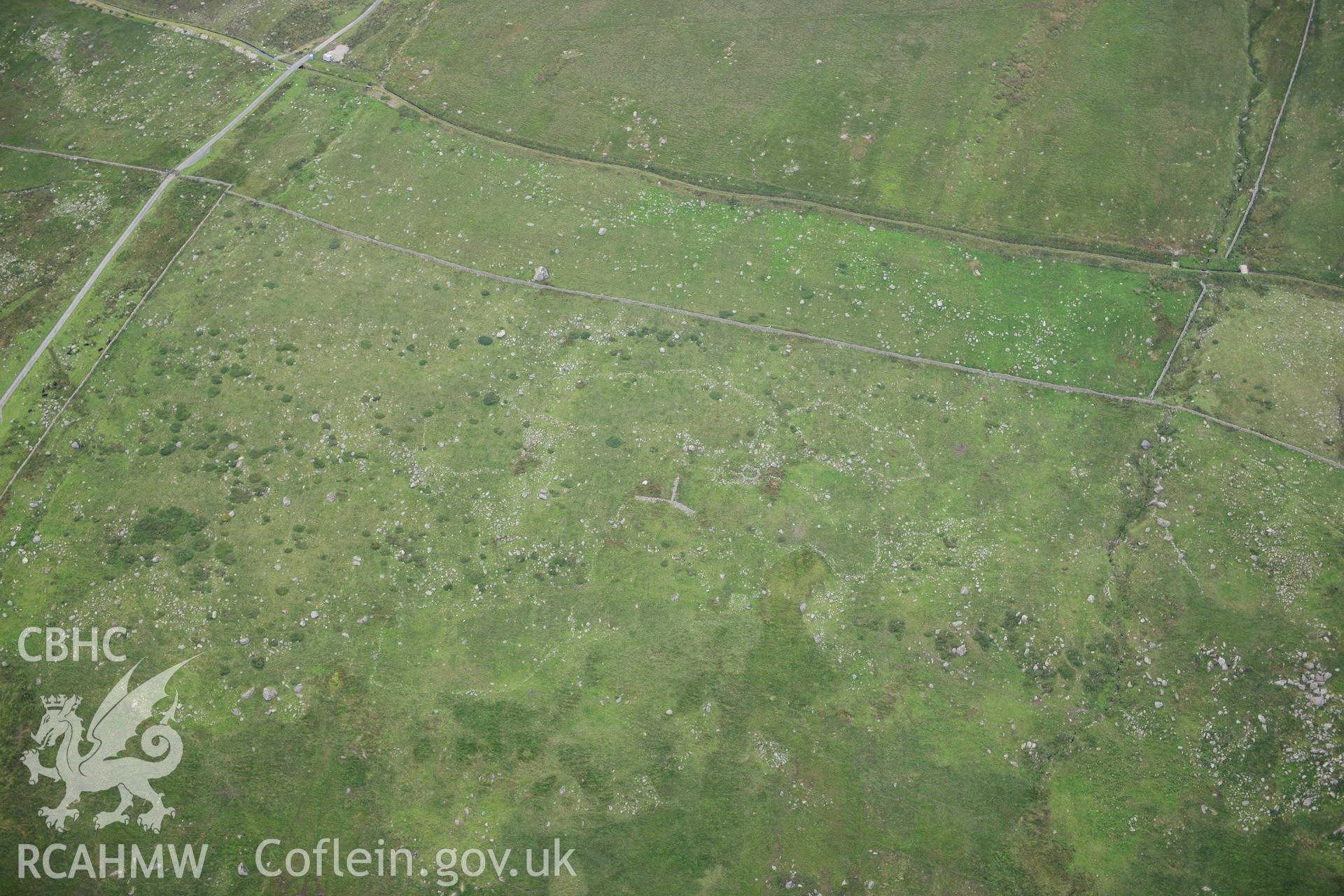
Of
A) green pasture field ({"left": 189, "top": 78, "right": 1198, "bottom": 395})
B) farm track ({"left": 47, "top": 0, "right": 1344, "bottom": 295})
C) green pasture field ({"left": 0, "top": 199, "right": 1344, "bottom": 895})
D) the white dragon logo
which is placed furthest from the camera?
farm track ({"left": 47, "top": 0, "right": 1344, "bottom": 295})

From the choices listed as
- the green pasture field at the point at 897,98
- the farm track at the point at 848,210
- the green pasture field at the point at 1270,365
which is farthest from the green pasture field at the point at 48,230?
the green pasture field at the point at 1270,365

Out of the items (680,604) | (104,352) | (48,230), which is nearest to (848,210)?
(680,604)

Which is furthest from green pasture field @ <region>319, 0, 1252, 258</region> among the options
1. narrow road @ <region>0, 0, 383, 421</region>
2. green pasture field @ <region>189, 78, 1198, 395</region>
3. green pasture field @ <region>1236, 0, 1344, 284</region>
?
narrow road @ <region>0, 0, 383, 421</region>

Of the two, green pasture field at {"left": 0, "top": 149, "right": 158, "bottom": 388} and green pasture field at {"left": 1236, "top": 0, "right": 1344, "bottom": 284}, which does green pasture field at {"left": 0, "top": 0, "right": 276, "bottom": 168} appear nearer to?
green pasture field at {"left": 0, "top": 149, "right": 158, "bottom": 388}

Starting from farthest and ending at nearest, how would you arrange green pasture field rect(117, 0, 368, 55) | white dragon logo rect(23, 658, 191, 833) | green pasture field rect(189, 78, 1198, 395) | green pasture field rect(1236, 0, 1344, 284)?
green pasture field rect(117, 0, 368, 55) → green pasture field rect(1236, 0, 1344, 284) → green pasture field rect(189, 78, 1198, 395) → white dragon logo rect(23, 658, 191, 833)

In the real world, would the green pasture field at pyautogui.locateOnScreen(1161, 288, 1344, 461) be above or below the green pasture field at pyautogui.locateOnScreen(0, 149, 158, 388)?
below

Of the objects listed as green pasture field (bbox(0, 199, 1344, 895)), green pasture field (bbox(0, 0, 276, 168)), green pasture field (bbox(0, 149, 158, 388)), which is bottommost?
green pasture field (bbox(0, 199, 1344, 895))

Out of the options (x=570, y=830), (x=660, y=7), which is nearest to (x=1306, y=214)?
A: (x=660, y=7)
